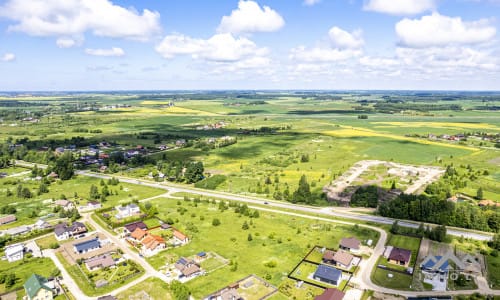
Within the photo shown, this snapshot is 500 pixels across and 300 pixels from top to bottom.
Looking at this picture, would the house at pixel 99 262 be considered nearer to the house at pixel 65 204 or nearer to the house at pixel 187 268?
the house at pixel 187 268

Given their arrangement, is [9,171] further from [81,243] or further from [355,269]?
[355,269]

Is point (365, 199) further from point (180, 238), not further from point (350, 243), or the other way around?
point (180, 238)

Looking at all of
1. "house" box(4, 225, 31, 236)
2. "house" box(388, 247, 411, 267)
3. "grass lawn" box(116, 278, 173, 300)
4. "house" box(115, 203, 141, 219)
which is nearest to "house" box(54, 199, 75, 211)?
"house" box(4, 225, 31, 236)

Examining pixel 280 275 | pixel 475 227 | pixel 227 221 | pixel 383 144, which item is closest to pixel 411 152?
pixel 383 144

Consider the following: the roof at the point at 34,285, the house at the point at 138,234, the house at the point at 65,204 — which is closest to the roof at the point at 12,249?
the roof at the point at 34,285

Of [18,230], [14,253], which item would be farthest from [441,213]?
[18,230]

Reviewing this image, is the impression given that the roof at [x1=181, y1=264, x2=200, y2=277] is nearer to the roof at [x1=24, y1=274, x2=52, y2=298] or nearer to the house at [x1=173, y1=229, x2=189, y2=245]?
the house at [x1=173, y1=229, x2=189, y2=245]

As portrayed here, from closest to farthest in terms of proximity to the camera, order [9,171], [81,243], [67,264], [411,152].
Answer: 1. [67,264]
2. [81,243]
3. [9,171]
4. [411,152]
